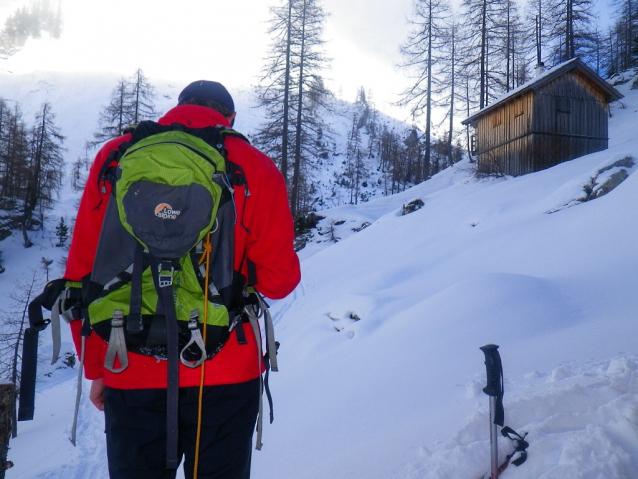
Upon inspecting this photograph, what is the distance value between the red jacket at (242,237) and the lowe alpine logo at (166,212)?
258mm

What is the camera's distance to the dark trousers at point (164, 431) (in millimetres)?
1544

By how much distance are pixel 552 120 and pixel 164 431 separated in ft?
64.4

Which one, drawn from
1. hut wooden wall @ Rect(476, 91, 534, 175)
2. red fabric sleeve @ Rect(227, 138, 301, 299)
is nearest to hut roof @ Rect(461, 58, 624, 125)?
hut wooden wall @ Rect(476, 91, 534, 175)

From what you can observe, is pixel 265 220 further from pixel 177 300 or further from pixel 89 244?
pixel 89 244

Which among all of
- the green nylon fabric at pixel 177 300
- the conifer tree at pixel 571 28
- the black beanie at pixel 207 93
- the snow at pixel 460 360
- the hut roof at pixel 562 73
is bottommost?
the snow at pixel 460 360

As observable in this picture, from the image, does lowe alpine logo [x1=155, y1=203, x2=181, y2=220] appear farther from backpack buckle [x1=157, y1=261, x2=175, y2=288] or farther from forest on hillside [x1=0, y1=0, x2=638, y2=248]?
forest on hillside [x1=0, y1=0, x2=638, y2=248]

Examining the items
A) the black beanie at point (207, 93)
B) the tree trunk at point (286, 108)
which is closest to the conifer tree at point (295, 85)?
the tree trunk at point (286, 108)

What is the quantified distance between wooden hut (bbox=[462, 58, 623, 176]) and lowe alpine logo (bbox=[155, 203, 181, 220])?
1820cm

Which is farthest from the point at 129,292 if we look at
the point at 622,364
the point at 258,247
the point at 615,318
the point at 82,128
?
the point at 82,128

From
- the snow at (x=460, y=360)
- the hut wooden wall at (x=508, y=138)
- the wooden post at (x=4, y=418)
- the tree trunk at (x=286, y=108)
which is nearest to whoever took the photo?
the wooden post at (x=4, y=418)

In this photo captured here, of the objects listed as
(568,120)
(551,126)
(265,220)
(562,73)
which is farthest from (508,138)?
(265,220)

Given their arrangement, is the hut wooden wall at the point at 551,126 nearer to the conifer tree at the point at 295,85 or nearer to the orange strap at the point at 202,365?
the conifer tree at the point at 295,85

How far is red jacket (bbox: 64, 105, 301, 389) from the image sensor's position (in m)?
1.61

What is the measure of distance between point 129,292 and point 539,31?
4126 cm
